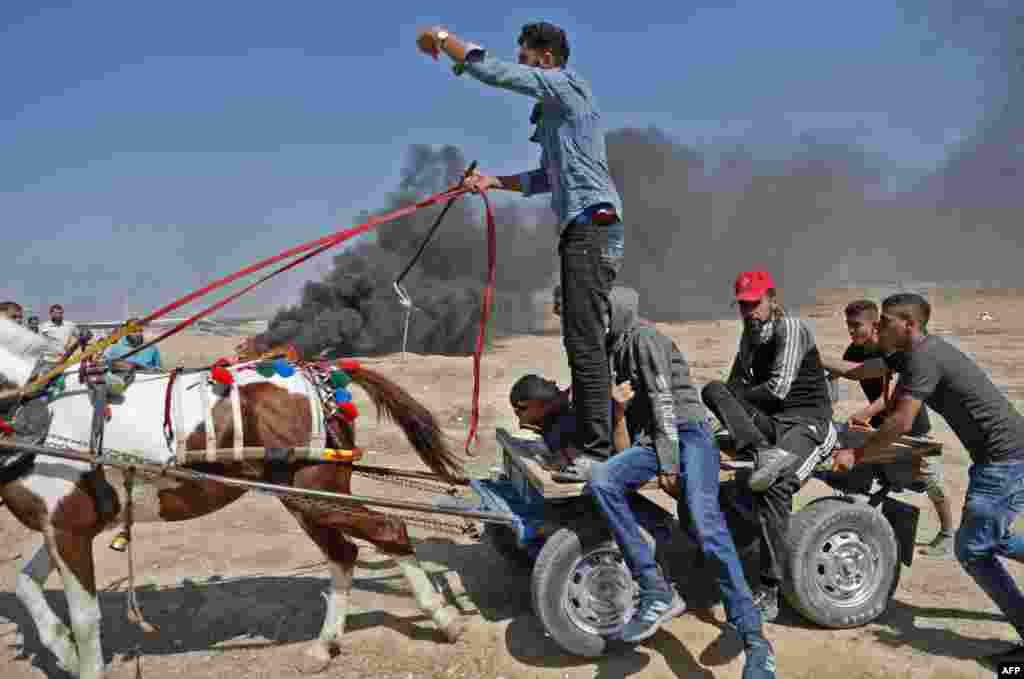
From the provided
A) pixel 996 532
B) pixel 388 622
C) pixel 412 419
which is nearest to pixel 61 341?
pixel 412 419

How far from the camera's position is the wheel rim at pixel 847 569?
504 centimetres

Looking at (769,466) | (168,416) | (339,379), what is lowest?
(769,466)

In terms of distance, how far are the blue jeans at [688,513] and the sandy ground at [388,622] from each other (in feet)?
2.24

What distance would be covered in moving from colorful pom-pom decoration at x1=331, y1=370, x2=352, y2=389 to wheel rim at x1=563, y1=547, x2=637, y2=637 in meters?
1.92

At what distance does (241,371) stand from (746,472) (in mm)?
3322

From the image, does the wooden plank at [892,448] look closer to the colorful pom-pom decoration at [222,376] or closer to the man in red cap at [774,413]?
the man in red cap at [774,413]

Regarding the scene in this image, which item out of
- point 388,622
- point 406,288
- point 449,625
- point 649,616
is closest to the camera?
point 649,616

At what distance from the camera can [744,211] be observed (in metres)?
39.1

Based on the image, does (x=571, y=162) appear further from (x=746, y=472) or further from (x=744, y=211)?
(x=744, y=211)

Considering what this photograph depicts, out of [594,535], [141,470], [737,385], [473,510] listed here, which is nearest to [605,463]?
[594,535]

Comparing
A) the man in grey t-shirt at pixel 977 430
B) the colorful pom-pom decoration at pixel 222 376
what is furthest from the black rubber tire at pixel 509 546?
the man in grey t-shirt at pixel 977 430

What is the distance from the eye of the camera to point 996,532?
4.50 m

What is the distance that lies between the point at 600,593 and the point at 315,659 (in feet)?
6.20

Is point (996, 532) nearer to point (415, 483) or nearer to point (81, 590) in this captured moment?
point (415, 483)
